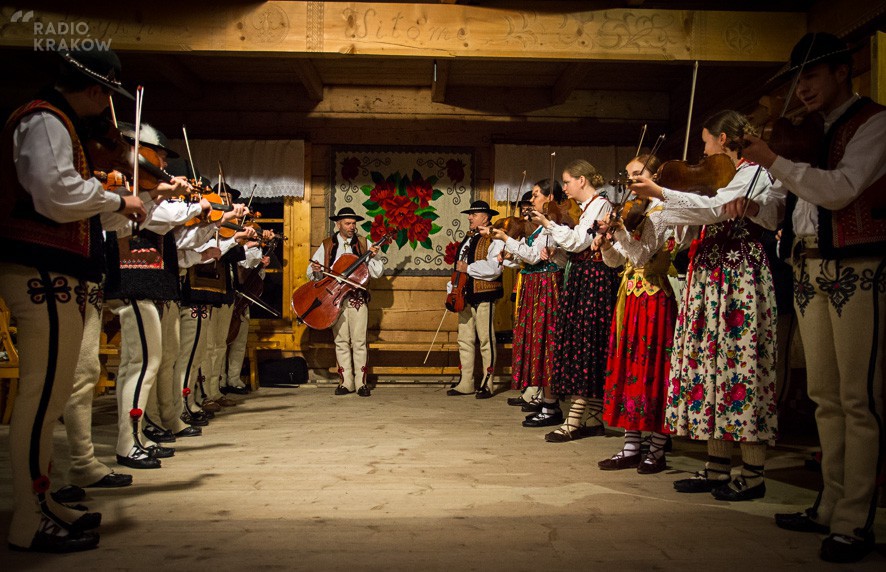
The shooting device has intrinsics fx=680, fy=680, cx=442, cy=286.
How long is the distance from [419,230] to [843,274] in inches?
211

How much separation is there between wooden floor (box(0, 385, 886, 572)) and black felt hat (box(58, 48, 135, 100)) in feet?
4.76

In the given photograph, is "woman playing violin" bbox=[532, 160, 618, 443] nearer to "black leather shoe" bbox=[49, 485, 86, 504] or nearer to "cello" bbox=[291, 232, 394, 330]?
"black leather shoe" bbox=[49, 485, 86, 504]

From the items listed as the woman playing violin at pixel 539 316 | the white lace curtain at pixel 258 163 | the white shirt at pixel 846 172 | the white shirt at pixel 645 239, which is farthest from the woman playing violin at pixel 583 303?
the white lace curtain at pixel 258 163

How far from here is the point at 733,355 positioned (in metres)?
2.58

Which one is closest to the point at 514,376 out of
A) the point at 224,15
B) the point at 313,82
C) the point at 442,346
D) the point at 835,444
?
the point at 442,346

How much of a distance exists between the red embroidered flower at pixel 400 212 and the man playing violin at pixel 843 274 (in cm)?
518

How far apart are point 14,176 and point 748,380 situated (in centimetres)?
255

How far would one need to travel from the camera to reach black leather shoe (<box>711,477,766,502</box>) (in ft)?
8.72

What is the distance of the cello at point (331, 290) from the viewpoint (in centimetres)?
632

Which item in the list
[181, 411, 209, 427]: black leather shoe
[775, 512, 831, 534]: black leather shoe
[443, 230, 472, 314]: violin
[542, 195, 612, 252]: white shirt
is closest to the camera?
[775, 512, 831, 534]: black leather shoe

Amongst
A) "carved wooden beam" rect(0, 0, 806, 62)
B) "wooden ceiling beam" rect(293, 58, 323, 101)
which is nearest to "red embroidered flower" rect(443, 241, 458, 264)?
"wooden ceiling beam" rect(293, 58, 323, 101)

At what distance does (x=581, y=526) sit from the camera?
231 centimetres

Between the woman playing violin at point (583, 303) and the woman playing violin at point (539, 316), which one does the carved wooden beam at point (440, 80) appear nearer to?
the woman playing violin at point (539, 316)

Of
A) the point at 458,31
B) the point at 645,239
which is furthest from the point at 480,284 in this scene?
the point at 645,239
